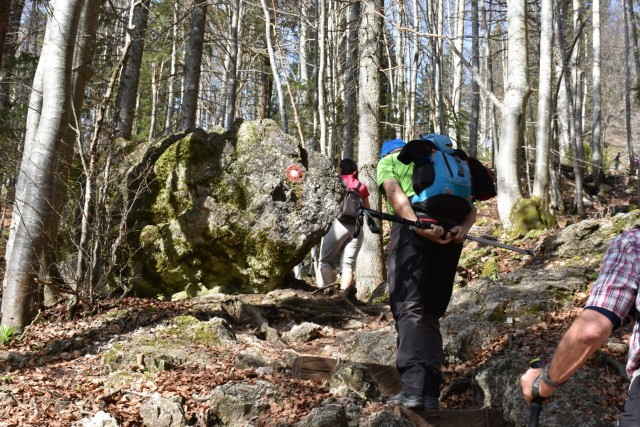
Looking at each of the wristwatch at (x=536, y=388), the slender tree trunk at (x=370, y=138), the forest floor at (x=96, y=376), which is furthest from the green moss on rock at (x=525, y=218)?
the wristwatch at (x=536, y=388)

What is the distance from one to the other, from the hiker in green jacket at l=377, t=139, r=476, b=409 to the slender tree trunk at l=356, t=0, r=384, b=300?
16.6ft

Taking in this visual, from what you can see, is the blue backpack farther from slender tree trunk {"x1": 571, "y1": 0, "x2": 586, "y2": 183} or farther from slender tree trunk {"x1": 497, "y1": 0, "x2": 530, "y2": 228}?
slender tree trunk {"x1": 571, "y1": 0, "x2": 586, "y2": 183}

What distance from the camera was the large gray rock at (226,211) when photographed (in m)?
8.02


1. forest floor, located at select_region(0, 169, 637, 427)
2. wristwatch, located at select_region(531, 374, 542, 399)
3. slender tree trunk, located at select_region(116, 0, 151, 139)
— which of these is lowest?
forest floor, located at select_region(0, 169, 637, 427)

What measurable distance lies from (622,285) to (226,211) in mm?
6530

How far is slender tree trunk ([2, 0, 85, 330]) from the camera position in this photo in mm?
6242

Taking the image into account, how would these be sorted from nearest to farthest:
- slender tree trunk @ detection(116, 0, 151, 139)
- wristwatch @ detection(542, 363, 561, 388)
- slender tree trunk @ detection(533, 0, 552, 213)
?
wristwatch @ detection(542, 363, 561, 388) < slender tree trunk @ detection(533, 0, 552, 213) < slender tree trunk @ detection(116, 0, 151, 139)

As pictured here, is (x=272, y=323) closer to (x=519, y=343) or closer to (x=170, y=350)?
(x=170, y=350)

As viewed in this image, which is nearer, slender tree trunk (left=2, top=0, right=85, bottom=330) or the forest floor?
the forest floor

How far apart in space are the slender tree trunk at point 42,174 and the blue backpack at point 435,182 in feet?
13.5

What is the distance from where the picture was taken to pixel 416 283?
4.04m

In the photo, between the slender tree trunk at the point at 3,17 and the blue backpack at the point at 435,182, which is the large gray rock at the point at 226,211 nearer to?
the slender tree trunk at the point at 3,17

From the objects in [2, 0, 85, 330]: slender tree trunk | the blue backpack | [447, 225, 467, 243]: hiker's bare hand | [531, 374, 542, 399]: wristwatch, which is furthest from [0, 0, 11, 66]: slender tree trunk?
[531, 374, 542, 399]: wristwatch

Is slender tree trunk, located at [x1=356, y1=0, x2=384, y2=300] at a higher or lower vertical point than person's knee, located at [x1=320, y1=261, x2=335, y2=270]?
higher
